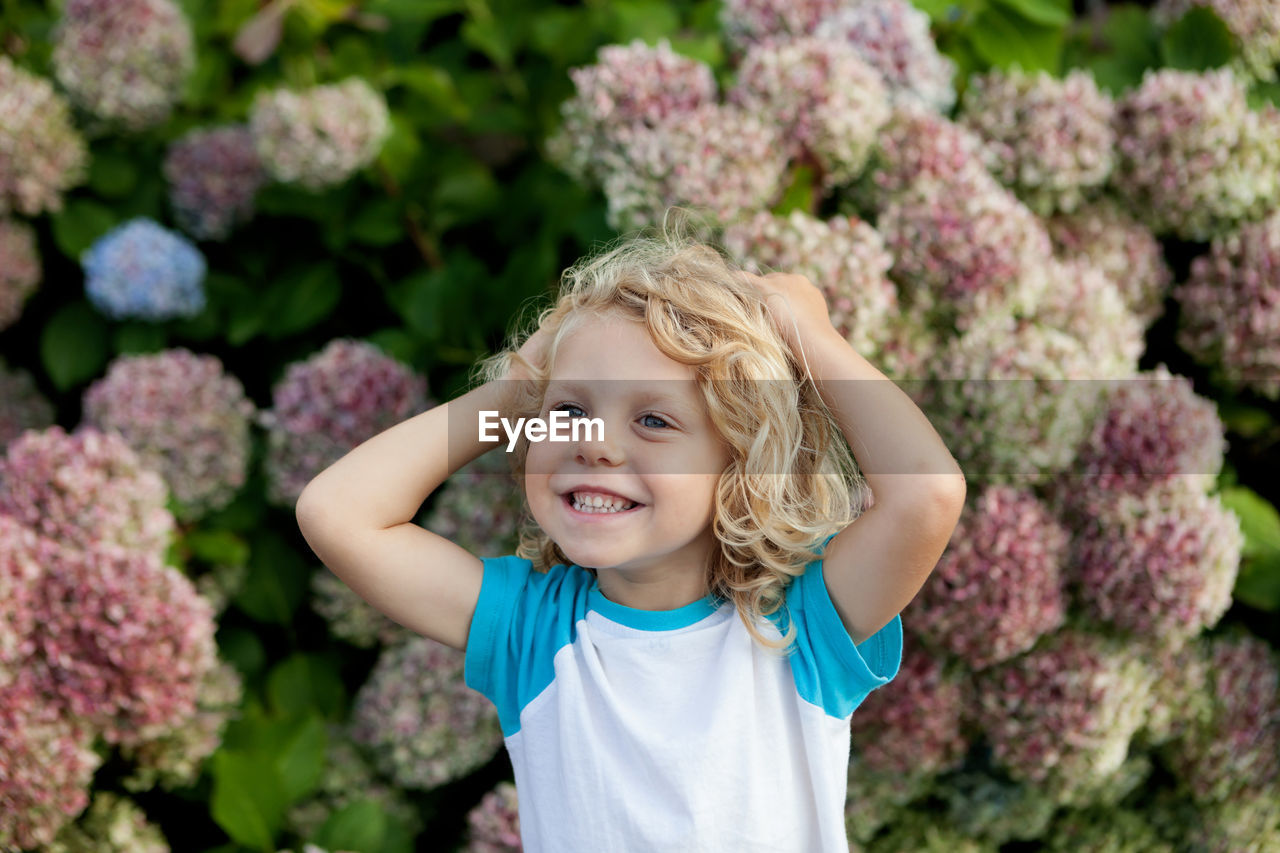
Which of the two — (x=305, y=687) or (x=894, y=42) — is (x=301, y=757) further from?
(x=894, y=42)

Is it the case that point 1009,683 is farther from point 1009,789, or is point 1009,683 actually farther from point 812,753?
point 812,753

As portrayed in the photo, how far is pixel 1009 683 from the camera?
5.73ft

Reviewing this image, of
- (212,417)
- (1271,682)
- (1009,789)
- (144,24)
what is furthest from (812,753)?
(144,24)

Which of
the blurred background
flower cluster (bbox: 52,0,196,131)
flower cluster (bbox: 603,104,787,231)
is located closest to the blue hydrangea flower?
the blurred background

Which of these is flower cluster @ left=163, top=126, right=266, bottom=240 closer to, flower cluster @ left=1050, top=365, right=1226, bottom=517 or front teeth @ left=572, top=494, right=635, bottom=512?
front teeth @ left=572, top=494, right=635, bottom=512

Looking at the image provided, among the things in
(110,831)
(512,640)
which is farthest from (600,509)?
(110,831)

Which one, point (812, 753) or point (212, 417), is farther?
point (212, 417)

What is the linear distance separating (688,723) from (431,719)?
86 centimetres

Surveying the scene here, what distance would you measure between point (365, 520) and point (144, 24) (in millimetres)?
1548

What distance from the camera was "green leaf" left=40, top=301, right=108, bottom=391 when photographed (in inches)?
90.4

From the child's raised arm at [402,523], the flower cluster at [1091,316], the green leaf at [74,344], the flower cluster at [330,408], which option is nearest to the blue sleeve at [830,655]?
the child's raised arm at [402,523]

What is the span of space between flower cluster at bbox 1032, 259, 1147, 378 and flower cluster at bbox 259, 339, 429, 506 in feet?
3.91

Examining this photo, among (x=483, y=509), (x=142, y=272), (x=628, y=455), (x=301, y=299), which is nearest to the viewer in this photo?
(x=628, y=455)

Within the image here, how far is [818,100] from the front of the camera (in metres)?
1.75
